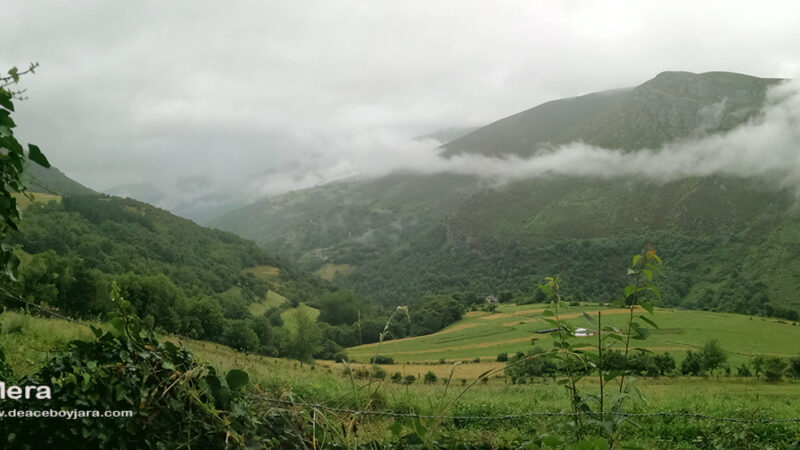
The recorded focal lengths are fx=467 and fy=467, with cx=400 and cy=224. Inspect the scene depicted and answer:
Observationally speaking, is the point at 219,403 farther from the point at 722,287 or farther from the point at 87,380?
the point at 722,287

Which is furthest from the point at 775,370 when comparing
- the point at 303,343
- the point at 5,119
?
the point at 303,343

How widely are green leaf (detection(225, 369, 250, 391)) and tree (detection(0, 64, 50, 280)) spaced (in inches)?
55.1

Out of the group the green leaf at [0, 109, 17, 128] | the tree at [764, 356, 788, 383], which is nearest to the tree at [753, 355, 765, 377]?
the tree at [764, 356, 788, 383]

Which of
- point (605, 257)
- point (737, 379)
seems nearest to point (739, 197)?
point (605, 257)

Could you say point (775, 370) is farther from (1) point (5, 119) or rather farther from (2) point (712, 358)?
(1) point (5, 119)

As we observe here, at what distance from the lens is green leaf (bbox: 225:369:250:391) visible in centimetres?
304

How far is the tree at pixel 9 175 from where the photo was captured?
108 inches

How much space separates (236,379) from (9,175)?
187cm

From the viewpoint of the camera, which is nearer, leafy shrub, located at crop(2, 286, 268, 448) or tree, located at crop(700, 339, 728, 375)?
leafy shrub, located at crop(2, 286, 268, 448)

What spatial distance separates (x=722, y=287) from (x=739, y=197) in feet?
236

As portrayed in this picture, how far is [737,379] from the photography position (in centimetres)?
3250

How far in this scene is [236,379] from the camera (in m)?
3.07

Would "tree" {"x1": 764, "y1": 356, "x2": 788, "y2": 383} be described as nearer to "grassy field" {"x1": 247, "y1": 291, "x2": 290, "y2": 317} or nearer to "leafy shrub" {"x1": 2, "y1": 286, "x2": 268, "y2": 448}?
"leafy shrub" {"x1": 2, "y1": 286, "x2": 268, "y2": 448}

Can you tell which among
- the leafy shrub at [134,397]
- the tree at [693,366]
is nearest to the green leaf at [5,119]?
the leafy shrub at [134,397]
